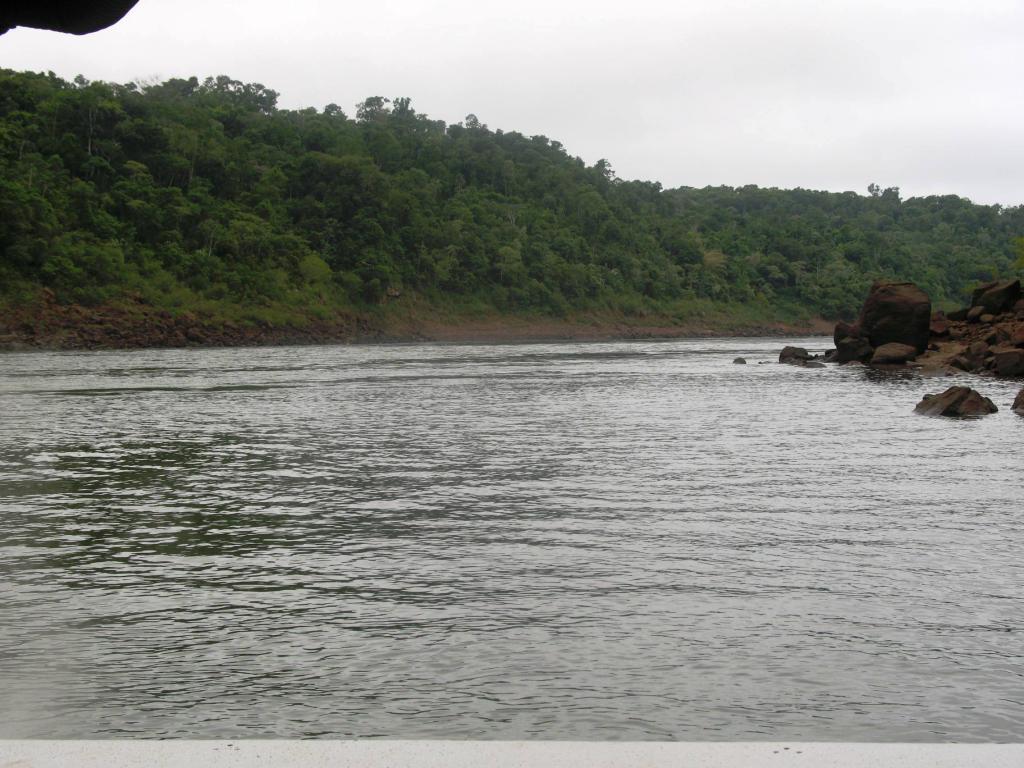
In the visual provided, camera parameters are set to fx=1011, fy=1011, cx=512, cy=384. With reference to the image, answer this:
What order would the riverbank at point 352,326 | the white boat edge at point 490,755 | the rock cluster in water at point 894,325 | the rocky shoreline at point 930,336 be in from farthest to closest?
the riverbank at point 352,326 → the rock cluster in water at point 894,325 → the rocky shoreline at point 930,336 → the white boat edge at point 490,755

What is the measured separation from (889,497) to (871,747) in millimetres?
9741

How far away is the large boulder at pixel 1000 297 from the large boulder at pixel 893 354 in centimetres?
640

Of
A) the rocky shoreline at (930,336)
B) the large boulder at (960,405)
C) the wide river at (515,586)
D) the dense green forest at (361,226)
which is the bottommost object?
the wide river at (515,586)

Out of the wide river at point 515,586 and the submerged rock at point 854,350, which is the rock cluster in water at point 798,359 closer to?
the submerged rock at point 854,350

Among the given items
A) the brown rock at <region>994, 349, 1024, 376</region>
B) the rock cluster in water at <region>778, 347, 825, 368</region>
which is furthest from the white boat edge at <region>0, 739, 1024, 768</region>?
the rock cluster in water at <region>778, 347, 825, 368</region>

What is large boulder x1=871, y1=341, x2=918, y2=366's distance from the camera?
141 feet

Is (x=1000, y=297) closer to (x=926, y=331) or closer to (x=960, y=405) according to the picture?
(x=926, y=331)

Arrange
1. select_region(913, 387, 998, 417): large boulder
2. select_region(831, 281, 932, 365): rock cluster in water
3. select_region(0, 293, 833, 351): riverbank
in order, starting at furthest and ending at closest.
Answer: select_region(0, 293, 833, 351): riverbank
select_region(831, 281, 932, 365): rock cluster in water
select_region(913, 387, 998, 417): large boulder

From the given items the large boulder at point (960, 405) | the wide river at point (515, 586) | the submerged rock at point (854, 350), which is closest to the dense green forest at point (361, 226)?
the submerged rock at point (854, 350)

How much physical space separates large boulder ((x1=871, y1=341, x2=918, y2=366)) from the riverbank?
52.0 meters

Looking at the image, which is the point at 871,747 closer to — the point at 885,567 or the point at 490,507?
the point at 885,567

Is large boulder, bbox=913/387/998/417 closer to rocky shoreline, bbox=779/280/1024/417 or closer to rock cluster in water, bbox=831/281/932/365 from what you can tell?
rocky shoreline, bbox=779/280/1024/417

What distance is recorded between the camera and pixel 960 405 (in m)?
22.4

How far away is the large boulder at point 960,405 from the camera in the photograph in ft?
73.3
